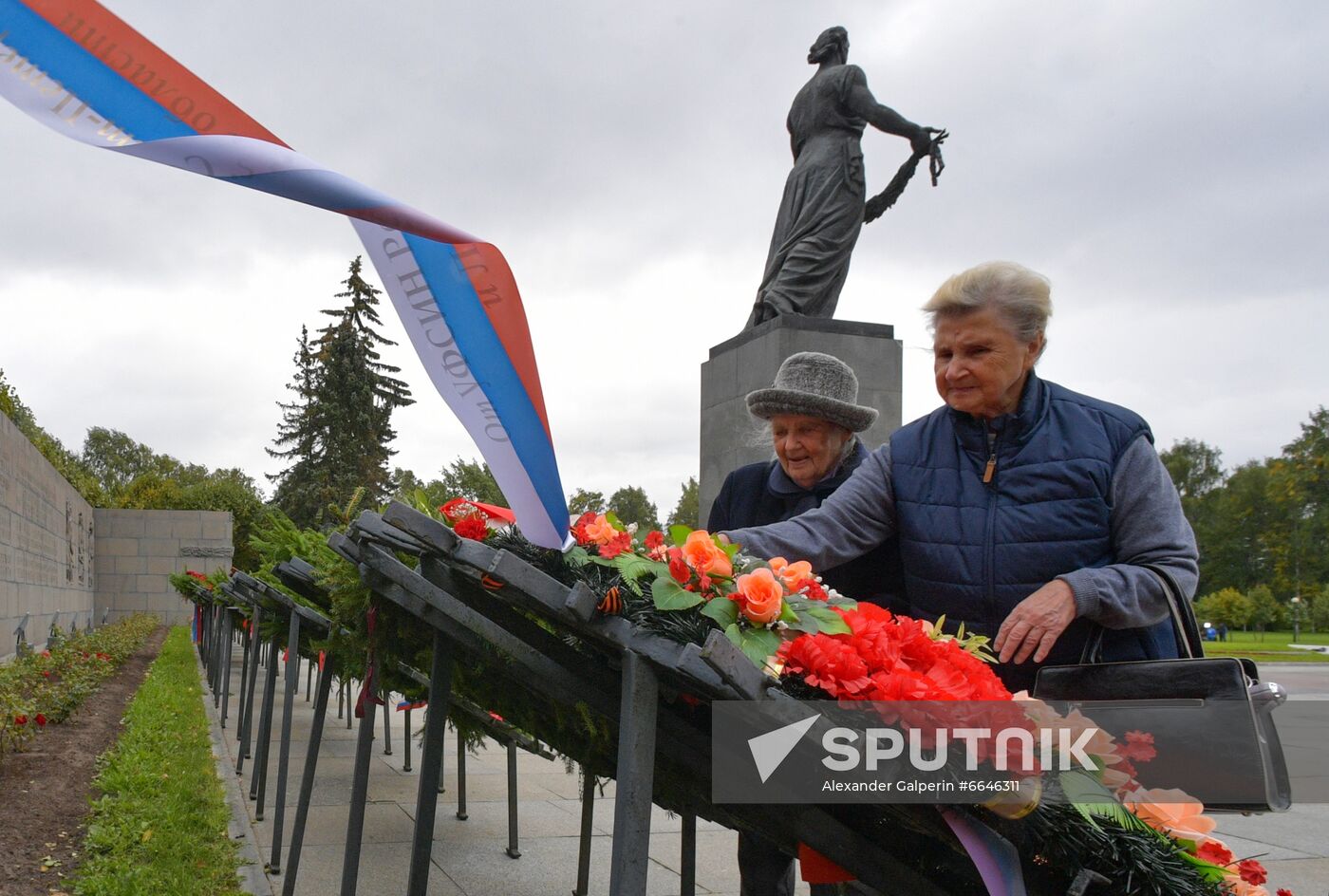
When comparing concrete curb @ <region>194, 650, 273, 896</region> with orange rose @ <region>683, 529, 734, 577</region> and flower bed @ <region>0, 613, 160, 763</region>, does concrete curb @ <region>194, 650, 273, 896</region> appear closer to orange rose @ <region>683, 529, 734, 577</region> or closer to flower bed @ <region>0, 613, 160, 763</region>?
flower bed @ <region>0, 613, 160, 763</region>

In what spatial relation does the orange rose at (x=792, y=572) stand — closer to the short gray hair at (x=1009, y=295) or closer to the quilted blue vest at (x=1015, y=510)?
the quilted blue vest at (x=1015, y=510)

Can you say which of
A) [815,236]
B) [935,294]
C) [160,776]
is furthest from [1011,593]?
[815,236]

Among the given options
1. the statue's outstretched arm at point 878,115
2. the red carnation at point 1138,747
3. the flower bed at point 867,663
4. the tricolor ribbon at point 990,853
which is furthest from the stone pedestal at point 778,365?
the tricolor ribbon at point 990,853

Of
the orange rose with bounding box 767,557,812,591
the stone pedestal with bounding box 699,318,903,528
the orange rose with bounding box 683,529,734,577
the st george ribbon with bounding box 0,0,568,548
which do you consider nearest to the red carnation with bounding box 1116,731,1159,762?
the orange rose with bounding box 767,557,812,591

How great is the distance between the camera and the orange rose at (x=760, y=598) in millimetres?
1429

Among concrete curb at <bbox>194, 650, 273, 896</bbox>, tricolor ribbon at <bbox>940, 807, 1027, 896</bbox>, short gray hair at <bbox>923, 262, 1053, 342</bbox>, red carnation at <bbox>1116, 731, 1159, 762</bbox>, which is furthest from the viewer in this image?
concrete curb at <bbox>194, 650, 273, 896</bbox>

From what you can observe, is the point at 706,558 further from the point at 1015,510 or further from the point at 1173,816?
the point at 1015,510

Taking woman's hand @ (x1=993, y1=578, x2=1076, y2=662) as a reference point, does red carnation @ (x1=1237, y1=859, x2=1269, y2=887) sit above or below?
below

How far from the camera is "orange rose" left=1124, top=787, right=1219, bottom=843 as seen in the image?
1414mm

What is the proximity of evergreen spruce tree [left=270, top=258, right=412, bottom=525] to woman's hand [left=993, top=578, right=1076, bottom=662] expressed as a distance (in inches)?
1676

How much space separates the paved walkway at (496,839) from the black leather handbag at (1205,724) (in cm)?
209

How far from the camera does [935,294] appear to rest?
2168 millimetres

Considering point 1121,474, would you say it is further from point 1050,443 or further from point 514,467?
point 514,467

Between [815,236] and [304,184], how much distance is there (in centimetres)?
814
